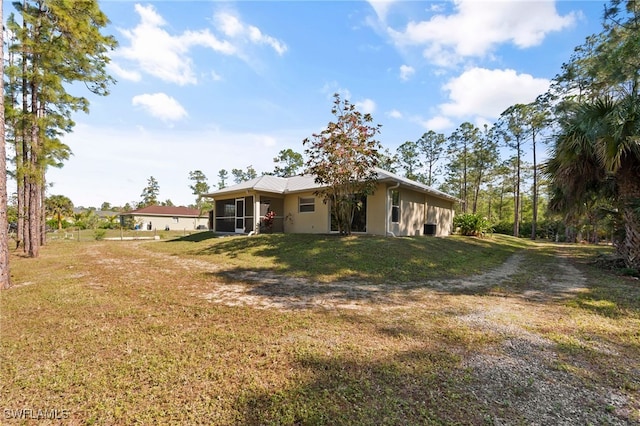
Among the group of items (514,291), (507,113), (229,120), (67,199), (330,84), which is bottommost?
(514,291)

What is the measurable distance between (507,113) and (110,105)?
29079mm

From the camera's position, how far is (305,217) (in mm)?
15562

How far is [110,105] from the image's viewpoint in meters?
12.6

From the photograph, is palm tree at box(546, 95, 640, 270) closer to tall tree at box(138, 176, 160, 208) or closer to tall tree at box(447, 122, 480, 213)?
tall tree at box(447, 122, 480, 213)

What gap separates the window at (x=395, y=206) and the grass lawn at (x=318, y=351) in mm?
6939

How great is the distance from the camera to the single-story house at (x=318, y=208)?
13297mm

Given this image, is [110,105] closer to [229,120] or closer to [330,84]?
[229,120]

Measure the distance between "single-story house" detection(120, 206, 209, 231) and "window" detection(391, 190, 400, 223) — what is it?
119 feet

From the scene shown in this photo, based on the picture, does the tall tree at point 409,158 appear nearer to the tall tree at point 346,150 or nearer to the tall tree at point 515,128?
the tall tree at point 515,128

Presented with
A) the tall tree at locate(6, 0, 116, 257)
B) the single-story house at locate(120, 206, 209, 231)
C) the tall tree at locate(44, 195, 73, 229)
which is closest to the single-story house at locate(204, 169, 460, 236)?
the tall tree at locate(6, 0, 116, 257)

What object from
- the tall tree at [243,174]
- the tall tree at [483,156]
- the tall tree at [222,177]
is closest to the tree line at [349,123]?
the tall tree at [483,156]

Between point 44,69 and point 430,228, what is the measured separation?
19.2m

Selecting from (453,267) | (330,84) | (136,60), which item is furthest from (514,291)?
(136,60)

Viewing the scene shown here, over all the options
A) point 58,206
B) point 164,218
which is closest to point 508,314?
point 58,206
